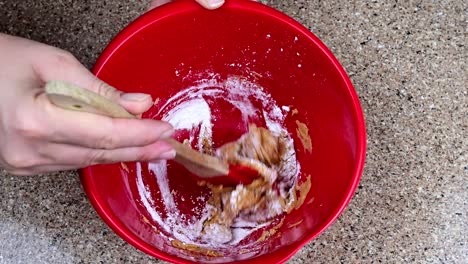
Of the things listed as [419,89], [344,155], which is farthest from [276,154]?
[419,89]

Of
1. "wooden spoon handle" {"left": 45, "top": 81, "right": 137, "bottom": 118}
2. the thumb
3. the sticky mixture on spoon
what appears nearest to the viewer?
"wooden spoon handle" {"left": 45, "top": 81, "right": 137, "bottom": 118}

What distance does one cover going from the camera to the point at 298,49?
778mm

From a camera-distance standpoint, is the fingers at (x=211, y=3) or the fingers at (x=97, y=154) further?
the fingers at (x=211, y=3)

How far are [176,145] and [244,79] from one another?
0.24 m

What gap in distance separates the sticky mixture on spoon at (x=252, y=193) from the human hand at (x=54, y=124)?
21 cm

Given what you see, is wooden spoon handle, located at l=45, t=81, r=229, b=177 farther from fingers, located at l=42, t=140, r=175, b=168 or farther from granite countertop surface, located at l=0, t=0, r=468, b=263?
granite countertop surface, located at l=0, t=0, r=468, b=263

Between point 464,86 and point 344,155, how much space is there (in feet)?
0.91

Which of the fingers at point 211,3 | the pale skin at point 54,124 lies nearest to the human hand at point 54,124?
the pale skin at point 54,124

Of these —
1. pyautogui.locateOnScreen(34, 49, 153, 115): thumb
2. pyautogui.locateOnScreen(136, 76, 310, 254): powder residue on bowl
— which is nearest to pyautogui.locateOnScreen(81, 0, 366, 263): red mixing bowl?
pyautogui.locateOnScreen(136, 76, 310, 254): powder residue on bowl

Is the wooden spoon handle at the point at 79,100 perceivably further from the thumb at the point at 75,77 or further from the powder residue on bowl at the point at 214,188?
the powder residue on bowl at the point at 214,188

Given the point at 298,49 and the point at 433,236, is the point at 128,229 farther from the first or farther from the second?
the point at 433,236

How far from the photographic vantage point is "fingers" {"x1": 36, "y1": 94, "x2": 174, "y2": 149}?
53 centimetres

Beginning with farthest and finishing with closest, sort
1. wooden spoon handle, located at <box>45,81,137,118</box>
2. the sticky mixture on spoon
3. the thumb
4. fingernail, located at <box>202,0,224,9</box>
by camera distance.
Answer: the sticky mixture on spoon, fingernail, located at <box>202,0,224,9</box>, the thumb, wooden spoon handle, located at <box>45,81,137,118</box>

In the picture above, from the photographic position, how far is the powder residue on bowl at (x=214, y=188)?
85 centimetres
